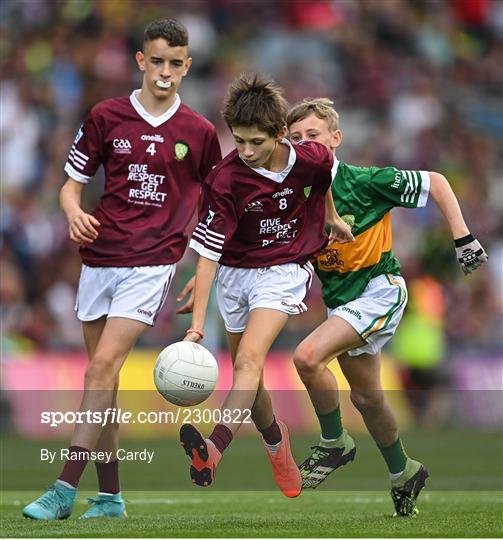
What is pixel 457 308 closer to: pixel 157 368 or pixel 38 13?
pixel 38 13

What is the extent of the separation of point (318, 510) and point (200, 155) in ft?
8.70

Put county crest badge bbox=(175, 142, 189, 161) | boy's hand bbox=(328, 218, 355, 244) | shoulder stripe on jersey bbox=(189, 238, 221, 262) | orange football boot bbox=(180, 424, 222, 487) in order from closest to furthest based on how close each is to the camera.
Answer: orange football boot bbox=(180, 424, 222, 487) < shoulder stripe on jersey bbox=(189, 238, 221, 262) < boy's hand bbox=(328, 218, 355, 244) < county crest badge bbox=(175, 142, 189, 161)

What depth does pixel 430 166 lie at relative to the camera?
68.2 ft

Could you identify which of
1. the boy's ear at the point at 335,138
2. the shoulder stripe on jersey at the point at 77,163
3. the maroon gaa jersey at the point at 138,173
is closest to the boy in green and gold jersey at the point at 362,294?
the boy's ear at the point at 335,138

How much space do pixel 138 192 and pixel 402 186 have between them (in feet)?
5.43

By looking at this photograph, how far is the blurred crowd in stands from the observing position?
54.5 feet

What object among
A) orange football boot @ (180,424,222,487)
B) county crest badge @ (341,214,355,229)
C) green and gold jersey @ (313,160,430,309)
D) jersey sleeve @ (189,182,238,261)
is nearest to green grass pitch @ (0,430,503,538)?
orange football boot @ (180,424,222,487)

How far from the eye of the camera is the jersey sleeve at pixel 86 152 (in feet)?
27.6

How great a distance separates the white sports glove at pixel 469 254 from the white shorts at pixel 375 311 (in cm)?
69

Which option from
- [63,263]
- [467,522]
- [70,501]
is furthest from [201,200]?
[63,263]

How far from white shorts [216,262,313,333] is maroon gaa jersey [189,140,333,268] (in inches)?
2.4

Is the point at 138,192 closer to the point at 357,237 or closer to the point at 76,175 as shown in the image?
the point at 76,175

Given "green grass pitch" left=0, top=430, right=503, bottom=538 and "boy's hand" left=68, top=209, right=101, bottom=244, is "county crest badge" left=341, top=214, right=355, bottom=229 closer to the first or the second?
"boy's hand" left=68, top=209, right=101, bottom=244
